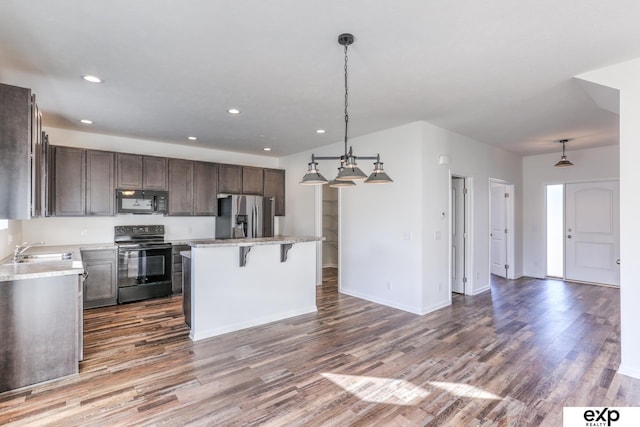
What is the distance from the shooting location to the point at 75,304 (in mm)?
2725

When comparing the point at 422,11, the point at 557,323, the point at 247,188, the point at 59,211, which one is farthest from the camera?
the point at 247,188

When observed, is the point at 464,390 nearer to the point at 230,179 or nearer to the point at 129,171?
the point at 230,179

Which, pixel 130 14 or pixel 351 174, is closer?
pixel 130 14

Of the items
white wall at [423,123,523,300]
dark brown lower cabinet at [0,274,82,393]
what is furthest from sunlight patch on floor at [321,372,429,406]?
dark brown lower cabinet at [0,274,82,393]

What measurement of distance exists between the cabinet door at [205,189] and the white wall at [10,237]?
2366 mm

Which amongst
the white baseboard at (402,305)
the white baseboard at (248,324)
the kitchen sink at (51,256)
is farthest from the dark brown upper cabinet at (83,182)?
the white baseboard at (402,305)

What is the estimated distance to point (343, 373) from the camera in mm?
2770

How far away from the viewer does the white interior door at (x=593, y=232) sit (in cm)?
602

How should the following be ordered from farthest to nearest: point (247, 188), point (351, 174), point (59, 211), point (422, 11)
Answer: point (247, 188), point (59, 211), point (351, 174), point (422, 11)

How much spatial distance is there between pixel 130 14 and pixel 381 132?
3.58 m

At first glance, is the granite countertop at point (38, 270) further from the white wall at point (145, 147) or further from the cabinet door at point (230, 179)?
the cabinet door at point (230, 179)

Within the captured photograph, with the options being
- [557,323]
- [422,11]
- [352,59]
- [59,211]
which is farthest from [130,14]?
[557,323]

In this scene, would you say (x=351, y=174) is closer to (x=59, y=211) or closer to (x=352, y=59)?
(x=352, y=59)

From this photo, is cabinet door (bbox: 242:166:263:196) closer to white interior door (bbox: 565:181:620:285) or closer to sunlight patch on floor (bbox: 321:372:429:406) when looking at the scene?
sunlight patch on floor (bbox: 321:372:429:406)
